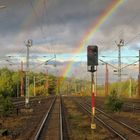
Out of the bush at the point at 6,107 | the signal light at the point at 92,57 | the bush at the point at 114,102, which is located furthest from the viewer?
the bush at the point at 114,102

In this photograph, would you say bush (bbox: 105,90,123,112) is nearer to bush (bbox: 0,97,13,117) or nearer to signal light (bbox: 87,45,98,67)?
bush (bbox: 0,97,13,117)

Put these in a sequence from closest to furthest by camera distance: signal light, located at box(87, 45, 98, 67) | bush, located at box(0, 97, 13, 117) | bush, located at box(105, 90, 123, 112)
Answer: signal light, located at box(87, 45, 98, 67), bush, located at box(0, 97, 13, 117), bush, located at box(105, 90, 123, 112)

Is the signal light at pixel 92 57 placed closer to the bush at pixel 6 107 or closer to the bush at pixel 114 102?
the bush at pixel 6 107

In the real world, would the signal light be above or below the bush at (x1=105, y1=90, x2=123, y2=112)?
above

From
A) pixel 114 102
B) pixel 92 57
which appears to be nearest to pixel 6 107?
pixel 114 102

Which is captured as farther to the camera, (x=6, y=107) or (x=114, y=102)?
(x=114, y=102)

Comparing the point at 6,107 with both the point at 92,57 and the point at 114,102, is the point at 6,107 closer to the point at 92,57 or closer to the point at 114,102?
the point at 114,102

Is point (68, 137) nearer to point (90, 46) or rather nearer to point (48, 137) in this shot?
point (48, 137)

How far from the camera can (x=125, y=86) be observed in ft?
513

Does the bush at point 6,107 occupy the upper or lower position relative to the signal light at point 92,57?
lower

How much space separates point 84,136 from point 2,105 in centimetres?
1715

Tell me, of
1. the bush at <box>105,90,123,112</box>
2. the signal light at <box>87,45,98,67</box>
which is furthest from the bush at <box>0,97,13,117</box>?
the signal light at <box>87,45,98,67</box>

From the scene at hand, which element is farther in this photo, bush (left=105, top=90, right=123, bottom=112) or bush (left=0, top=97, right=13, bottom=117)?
bush (left=105, top=90, right=123, bottom=112)

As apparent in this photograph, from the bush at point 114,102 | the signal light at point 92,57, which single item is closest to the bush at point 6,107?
the bush at point 114,102
